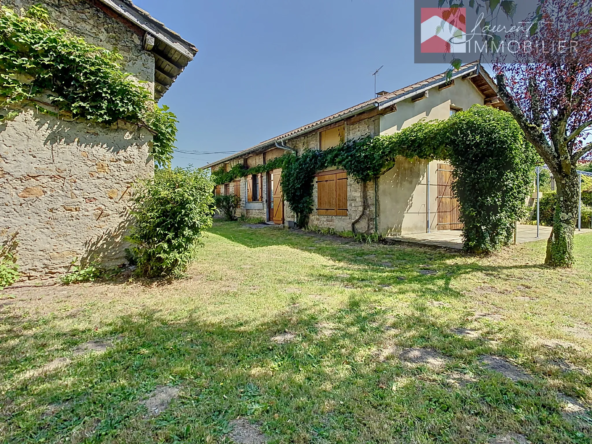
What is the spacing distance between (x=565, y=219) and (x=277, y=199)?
984 centimetres

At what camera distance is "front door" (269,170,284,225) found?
1274 cm

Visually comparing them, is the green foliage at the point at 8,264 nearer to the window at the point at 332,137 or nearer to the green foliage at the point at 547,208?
the window at the point at 332,137

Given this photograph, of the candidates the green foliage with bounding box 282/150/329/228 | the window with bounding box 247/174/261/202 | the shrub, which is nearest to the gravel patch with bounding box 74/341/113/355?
the green foliage with bounding box 282/150/329/228

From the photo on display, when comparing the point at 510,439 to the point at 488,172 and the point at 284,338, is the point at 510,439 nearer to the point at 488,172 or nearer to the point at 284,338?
the point at 284,338

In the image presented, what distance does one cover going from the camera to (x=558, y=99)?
16.4ft

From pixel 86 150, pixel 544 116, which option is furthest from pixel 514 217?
pixel 86 150

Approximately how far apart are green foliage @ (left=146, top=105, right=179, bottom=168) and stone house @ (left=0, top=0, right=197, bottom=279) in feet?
0.60

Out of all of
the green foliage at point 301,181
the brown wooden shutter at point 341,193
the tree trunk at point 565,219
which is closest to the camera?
the tree trunk at point 565,219

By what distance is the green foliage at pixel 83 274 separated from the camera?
4.24 m

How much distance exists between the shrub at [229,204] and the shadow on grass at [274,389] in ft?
43.6

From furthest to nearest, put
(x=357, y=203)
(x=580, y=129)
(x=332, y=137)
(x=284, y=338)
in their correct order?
(x=332, y=137) → (x=357, y=203) → (x=580, y=129) → (x=284, y=338)

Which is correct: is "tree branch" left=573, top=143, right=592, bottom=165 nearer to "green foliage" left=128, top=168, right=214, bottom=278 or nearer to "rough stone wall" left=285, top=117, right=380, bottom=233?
"rough stone wall" left=285, top=117, right=380, bottom=233

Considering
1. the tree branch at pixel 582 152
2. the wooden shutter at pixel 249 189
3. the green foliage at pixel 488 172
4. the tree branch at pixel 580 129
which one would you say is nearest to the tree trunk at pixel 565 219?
the tree branch at pixel 582 152

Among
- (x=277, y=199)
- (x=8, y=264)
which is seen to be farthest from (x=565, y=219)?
(x=277, y=199)
